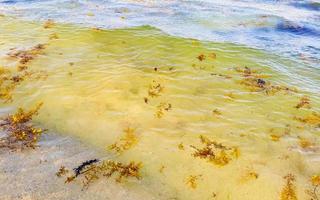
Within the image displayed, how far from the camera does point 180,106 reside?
7.17 meters

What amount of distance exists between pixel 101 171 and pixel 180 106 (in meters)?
2.64

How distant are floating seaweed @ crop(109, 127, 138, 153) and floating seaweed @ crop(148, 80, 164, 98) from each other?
59.5 inches

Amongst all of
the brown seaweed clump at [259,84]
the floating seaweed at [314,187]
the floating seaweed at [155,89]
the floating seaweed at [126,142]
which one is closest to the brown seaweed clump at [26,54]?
the floating seaweed at [155,89]

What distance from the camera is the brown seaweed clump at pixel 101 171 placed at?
4988 mm

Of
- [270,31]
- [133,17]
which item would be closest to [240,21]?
[270,31]

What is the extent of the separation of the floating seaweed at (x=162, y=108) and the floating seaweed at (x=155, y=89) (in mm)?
437

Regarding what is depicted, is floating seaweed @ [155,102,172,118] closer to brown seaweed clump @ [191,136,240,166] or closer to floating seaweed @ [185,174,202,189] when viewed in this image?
brown seaweed clump @ [191,136,240,166]

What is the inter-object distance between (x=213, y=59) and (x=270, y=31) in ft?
15.6

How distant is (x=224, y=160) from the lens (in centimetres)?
559

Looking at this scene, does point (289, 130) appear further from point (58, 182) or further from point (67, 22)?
point (67, 22)

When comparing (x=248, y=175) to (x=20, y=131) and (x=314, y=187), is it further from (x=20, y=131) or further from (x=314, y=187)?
(x=20, y=131)

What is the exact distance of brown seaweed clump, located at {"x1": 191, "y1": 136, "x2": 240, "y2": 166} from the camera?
559 cm

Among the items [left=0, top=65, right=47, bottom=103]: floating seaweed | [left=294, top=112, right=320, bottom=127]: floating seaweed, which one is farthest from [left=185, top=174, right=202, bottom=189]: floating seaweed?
[left=0, top=65, right=47, bottom=103]: floating seaweed

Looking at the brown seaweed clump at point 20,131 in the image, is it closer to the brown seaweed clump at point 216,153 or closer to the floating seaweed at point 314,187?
the brown seaweed clump at point 216,153
